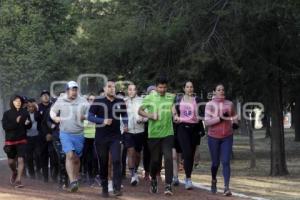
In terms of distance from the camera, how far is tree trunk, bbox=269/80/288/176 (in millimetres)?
19125

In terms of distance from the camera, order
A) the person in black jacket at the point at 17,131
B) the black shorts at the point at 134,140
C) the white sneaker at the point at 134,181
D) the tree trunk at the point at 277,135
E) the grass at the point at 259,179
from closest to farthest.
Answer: the person in black jacket at the point at 17,131
the white sneaker at the point at 134,181
the black shorts at the point at 134,140
the grass at the point at 259,179
the tree trunk at the point at 277,135

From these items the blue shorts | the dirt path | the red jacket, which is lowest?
the dirt path

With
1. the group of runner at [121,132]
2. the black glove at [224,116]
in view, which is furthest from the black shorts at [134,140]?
the black glove at [224,116]

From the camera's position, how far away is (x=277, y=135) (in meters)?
19.4

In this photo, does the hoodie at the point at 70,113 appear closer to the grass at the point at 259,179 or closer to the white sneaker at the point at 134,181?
the white sneaker at the point at 134,181

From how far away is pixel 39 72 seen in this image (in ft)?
102

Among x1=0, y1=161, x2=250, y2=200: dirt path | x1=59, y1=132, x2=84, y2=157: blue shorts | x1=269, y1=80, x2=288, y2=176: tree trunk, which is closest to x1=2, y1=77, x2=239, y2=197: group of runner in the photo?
x1=59, y1=132, x2=84, y2=157: blue shorts

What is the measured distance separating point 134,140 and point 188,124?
1602mm

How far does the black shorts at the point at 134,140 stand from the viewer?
1419 centimetres

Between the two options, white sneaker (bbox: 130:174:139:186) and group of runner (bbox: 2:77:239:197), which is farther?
white sneaker (bbox: 130:174:139:186)

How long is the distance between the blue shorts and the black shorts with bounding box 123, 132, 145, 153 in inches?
59.9

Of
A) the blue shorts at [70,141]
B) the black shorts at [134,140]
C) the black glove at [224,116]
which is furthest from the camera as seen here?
the black shorts at [134,140]

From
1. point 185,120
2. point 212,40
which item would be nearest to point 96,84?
point 212,40

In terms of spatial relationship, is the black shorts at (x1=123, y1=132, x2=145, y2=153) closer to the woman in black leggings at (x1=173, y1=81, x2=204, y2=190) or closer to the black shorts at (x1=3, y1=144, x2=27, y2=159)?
the woman in black leggings at (x1=173, y1=81, x2=204, y2=190)
